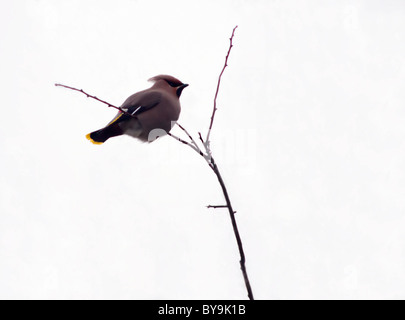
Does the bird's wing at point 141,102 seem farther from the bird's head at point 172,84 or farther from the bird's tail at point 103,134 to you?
the bird's head at point 172,84

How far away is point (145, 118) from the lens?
15.7 ft

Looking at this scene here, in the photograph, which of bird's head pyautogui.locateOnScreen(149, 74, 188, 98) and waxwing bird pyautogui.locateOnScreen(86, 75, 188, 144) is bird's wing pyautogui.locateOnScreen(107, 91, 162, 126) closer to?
waxwing bird pyautogui.locateOnScreen(86, 75, 188, 144)

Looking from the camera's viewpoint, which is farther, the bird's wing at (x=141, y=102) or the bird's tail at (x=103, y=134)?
the bird's wing at (x=141, y=102)

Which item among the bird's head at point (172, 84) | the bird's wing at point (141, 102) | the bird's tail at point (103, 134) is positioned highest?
the bird's head at point (172, 84)

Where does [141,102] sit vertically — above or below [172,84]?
below

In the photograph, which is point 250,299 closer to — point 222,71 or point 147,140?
point 222,71

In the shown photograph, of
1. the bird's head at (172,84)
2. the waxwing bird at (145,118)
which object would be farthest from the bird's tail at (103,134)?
the bird's head at (172,84)

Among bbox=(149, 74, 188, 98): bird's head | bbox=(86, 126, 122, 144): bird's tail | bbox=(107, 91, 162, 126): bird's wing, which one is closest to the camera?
bbox=(86, 126, 122, 144): bird's tail

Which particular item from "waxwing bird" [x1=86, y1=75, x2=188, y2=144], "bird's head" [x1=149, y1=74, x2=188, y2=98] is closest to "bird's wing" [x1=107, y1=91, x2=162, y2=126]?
"waxwing bird" [x1=86, y1=75, x2=188, y2=144]

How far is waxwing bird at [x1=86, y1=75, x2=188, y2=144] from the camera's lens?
15.4 feet

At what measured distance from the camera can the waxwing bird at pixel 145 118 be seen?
4.68 m

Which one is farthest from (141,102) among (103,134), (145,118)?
(103,134)

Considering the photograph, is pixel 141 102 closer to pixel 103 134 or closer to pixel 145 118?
pixel 145 118
